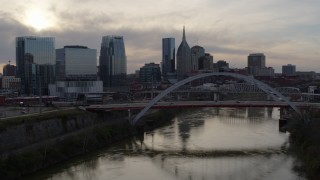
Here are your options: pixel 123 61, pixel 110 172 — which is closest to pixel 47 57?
pixel 123 61

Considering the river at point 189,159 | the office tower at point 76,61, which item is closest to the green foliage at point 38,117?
the river at point 189,159

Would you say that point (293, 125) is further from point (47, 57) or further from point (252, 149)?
point (47, 57)

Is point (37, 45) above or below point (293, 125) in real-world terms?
above

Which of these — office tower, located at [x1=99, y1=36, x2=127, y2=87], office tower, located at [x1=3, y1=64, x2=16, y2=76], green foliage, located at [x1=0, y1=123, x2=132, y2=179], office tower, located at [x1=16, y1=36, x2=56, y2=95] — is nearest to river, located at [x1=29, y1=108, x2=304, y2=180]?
green foliage, located at [x1=0, y1=123, x2=132, y2=179]

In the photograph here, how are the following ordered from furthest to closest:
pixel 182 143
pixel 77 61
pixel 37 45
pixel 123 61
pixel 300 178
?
pixel 123 61 < pixel 77 61 < pixel 37 45 < pixel 182 143 < pixel 300 178

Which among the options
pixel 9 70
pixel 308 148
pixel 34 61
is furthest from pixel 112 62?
pixel 308 148

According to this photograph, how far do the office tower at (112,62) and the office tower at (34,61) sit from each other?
11.6 m

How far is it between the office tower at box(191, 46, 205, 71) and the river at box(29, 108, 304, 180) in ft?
278

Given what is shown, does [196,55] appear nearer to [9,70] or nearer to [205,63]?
[205,63]

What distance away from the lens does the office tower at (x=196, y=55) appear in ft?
Answer: 373

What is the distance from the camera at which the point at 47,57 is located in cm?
7100

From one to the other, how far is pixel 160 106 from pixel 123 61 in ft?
181

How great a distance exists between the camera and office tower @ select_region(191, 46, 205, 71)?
114 metres

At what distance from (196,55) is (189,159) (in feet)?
322
